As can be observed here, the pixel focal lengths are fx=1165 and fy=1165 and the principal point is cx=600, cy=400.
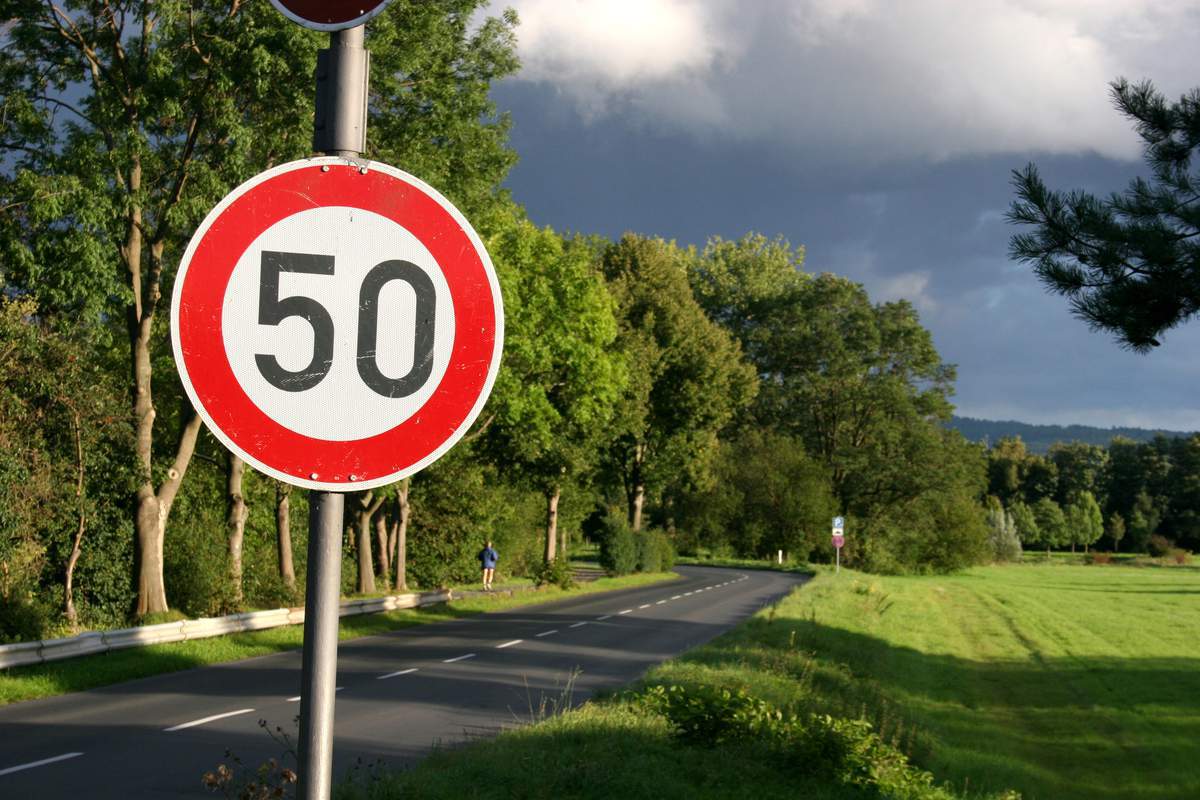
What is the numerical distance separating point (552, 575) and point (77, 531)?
22.3 meters

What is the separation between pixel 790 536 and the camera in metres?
75.7

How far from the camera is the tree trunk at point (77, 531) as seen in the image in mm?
21203

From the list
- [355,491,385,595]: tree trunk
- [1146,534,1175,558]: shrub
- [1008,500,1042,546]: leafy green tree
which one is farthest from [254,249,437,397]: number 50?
[1008,500,1042,546]: leafy green tree

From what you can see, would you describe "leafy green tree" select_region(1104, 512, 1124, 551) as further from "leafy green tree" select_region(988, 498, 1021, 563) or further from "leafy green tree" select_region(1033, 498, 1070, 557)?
"leafy green tree" select_region(988, 498, 1021, 563)

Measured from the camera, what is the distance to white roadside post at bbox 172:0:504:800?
231 centimetres

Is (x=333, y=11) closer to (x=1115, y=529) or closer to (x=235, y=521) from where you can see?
(x=235, y=521)

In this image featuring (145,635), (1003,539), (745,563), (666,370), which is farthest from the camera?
(1003,539)

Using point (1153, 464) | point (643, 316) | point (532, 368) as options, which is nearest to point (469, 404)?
point (532, 368)

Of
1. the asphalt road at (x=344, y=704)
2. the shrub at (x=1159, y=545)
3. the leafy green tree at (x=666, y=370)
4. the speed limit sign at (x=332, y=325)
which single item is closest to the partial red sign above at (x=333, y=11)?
the speed limit sign at (x=332, y=325)

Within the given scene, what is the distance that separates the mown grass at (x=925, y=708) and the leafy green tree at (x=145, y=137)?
1167 centimetres

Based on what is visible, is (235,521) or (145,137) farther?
(235,521)

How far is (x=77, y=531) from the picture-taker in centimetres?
2181

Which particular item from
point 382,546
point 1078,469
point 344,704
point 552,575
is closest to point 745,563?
point 552,575

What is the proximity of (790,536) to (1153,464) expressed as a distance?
243ft
